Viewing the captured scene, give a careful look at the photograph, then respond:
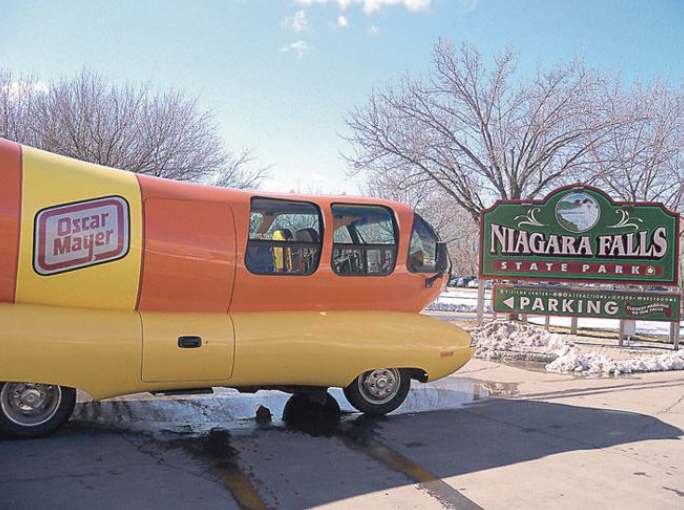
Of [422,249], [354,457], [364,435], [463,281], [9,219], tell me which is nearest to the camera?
[9,219]

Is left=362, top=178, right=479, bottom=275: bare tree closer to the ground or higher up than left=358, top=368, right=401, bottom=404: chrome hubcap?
higher up

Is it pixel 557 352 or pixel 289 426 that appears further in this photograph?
pixel 557 352

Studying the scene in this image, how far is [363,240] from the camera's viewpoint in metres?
7.21

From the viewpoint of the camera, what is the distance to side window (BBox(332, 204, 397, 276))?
7.02m

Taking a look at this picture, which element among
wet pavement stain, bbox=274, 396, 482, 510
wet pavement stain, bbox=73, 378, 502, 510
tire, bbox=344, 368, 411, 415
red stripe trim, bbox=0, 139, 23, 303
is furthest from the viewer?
tire, bbox=344, 368, 411, 415

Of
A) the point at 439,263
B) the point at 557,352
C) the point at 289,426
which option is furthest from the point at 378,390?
the point at 557,352

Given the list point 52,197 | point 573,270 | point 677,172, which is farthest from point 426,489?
point 677,172

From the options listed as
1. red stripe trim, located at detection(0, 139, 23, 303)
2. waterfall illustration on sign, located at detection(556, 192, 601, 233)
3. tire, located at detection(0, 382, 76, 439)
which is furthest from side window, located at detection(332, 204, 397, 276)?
waterfall illustration on sign, located at detection(556, 192, 601, 233)

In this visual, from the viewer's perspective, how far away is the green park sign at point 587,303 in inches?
494

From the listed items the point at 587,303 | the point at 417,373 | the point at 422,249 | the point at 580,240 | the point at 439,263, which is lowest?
the point at 417,373

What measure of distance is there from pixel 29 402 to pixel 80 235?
5.01 ft

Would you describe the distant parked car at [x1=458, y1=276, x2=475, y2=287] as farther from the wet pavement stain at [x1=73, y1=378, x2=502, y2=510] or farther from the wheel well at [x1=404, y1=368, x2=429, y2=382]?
the wheel well at [x1=404, y1=368, x2=429, y2=382]

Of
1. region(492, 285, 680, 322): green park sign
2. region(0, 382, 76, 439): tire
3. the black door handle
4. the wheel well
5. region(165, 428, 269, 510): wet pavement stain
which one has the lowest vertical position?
region(165, 428, 269, 510): wet pavement stain

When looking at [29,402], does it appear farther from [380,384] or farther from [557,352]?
[557,352]
